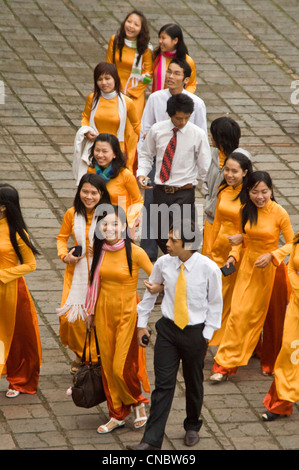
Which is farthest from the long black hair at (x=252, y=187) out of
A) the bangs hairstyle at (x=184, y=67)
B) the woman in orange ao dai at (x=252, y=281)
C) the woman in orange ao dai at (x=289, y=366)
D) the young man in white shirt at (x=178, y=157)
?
the bangs hairstyle at (x=184, y=67)

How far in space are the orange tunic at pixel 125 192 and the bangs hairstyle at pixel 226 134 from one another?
90cm

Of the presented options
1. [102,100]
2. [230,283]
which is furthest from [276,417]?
[102,100]

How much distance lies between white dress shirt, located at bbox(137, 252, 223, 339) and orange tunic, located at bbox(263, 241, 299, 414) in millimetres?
874

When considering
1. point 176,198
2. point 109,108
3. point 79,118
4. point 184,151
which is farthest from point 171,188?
point 79,118

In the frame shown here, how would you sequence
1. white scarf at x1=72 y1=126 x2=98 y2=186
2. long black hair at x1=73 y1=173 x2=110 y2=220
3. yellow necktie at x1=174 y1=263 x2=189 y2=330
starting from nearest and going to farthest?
1. yellow necktie at x1=174 y1=263 x2=189 y2=330
2. long black hair at x1=73 y1=173 x2=110 y2=220
3. white scarf at x1=72 y1=126 x2=98 y2=186

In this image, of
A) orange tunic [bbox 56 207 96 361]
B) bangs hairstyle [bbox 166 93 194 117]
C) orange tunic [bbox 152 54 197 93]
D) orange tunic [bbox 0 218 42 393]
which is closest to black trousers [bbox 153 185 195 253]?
bangs hairstyle [bbox 166 93 194 117]

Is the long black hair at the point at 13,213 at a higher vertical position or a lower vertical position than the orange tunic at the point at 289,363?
A: higher

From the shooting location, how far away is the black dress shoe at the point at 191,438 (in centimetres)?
784

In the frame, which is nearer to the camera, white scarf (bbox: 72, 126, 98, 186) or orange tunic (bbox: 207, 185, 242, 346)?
orange tunic (bbox: 207, 185, 242, 346)

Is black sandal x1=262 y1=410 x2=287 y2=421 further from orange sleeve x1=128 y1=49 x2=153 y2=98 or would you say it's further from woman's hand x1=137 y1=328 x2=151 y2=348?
orange sleeve x1=128 y1=49 x2=153 y2=98

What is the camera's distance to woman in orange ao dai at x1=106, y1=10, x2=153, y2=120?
476 inches

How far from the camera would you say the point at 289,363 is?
8.33 m

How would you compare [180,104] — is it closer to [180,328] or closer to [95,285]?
[95,285]

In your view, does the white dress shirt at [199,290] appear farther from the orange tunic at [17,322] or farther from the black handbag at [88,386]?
the orange tunic at [17,322]
